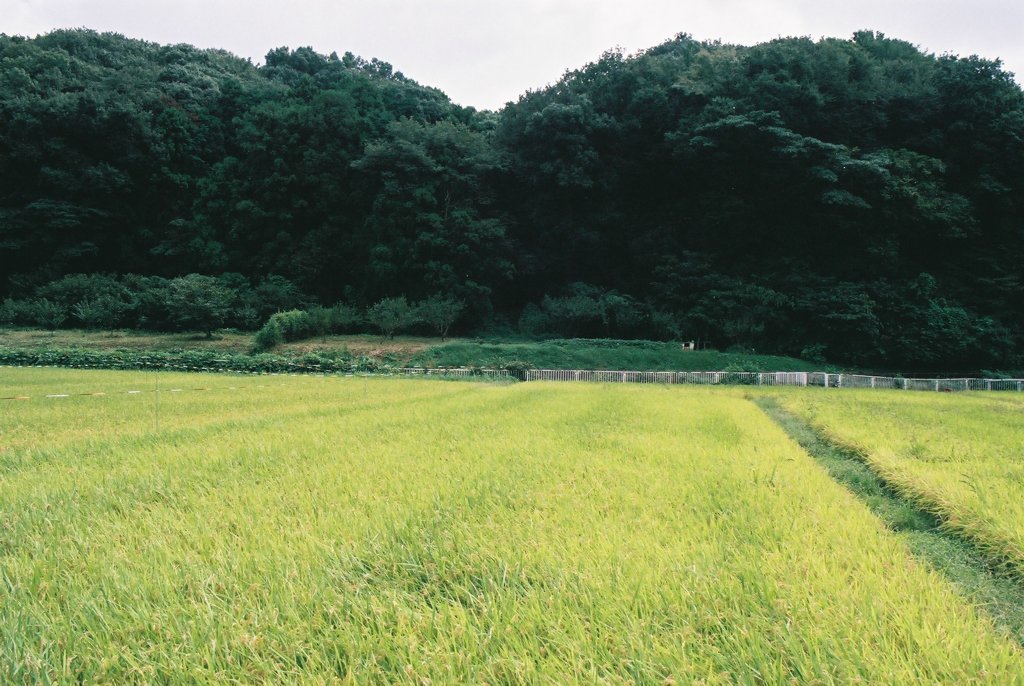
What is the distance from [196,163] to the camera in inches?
1462

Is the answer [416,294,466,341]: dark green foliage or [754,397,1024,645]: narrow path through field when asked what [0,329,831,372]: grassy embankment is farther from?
[754,397,1024,645]: narrow path through field

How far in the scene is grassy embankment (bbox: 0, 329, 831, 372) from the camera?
23.0m

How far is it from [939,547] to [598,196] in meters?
30.5

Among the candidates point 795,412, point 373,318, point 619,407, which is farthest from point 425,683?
point 373,318

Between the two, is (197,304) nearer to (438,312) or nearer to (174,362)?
(174,362)

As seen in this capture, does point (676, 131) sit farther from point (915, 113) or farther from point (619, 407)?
point (619, 407)

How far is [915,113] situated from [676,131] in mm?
11094

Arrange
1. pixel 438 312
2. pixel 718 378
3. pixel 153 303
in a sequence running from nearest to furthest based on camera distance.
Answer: pixel 718 378
pixel 438 312
pixel 153 303

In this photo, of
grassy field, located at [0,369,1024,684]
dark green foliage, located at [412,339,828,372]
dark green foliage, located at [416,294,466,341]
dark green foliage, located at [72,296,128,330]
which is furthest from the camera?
dark green foliage, located at [72,296,128,330]

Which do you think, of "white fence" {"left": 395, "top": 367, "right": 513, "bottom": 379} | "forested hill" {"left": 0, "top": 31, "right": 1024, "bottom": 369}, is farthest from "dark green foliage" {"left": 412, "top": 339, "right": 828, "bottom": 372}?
"forested hill" {"left": 0, "top": 31, "right": 1024, "bottom": 369}

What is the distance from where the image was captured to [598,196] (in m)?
32.3

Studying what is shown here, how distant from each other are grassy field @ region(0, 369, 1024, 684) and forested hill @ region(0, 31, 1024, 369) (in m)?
24.0

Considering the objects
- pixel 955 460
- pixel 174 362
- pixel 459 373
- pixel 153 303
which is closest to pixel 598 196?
pixel 459 373

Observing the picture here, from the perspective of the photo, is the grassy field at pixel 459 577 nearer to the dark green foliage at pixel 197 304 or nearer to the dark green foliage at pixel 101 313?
the dark green foliage at pixel 197 304
